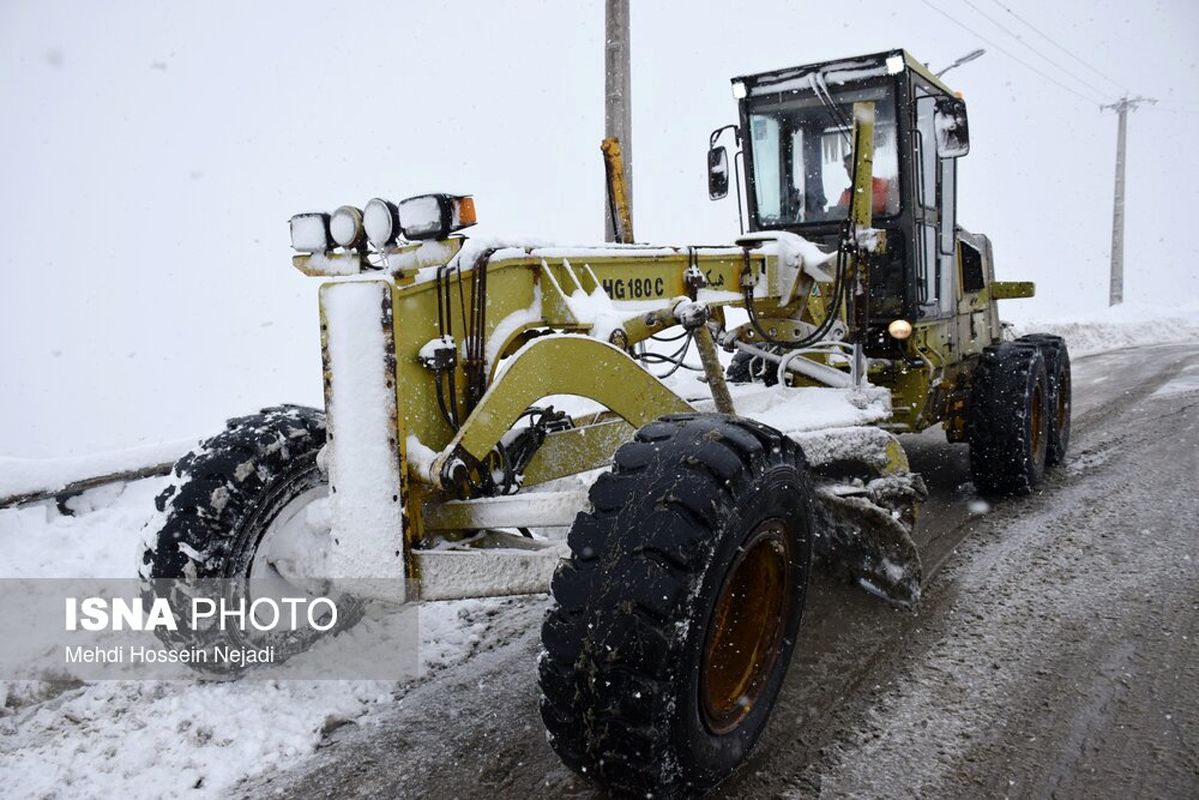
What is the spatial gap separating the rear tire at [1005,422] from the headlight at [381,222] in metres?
4.42

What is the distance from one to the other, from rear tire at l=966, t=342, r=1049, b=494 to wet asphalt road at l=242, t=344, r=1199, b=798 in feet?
1.88

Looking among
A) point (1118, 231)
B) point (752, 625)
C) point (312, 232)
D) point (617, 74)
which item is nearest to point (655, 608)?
point (752, 625)

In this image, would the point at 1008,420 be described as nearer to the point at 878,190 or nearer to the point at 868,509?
the point at 878,190

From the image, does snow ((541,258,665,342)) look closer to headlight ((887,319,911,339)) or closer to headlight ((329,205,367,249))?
headlight ((329,205,367,249))

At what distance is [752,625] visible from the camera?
317cm

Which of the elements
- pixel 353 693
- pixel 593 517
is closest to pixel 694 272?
pixel 593 517

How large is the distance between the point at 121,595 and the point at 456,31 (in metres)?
39.8

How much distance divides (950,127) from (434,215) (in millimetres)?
3715

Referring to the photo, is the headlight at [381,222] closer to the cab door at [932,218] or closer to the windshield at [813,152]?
the windshield at [813,152]

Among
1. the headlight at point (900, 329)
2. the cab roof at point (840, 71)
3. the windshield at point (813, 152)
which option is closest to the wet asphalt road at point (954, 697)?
the headlight at point (900, 329)

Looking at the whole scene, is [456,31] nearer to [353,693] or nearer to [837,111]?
[837,111]

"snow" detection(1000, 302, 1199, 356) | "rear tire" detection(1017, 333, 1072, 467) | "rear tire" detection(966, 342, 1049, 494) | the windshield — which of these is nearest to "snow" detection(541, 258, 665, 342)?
the windshield

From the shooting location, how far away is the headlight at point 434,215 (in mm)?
2836

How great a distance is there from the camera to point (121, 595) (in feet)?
15.1
